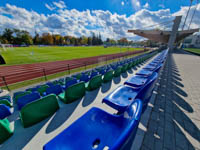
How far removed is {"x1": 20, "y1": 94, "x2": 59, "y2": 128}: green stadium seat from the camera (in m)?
1.73

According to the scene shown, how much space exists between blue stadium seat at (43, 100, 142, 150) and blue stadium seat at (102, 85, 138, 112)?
0.56 m

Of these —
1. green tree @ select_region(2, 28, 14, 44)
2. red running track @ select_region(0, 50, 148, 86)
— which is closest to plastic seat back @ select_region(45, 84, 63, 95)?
red running track @ select_region(0, 50, 148, 86)

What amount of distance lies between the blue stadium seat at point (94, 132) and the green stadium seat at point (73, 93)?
4.01 ft

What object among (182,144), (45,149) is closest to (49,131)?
(45,149)

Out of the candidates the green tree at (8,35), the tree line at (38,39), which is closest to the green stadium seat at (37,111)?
the tree line at (38,39)

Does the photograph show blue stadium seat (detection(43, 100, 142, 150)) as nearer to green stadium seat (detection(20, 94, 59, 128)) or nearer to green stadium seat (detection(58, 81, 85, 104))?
green stadium seat (detection(20, 94, 59, 128))

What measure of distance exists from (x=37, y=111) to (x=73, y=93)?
942mm

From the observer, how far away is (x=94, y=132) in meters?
1.18

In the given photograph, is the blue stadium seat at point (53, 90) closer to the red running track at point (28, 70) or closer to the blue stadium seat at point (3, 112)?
the blue stadium seat at point (3, 112)

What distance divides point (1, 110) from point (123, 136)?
315 cm

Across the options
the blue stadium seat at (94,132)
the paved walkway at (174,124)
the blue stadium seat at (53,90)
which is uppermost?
the blue stadium seat at (94,132)

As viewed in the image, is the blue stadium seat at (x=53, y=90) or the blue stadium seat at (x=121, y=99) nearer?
the blue stadium seat at (x=121, y=99)

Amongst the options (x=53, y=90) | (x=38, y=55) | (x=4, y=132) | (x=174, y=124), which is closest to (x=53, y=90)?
(x=53, y=90)

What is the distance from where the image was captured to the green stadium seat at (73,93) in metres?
2.46
